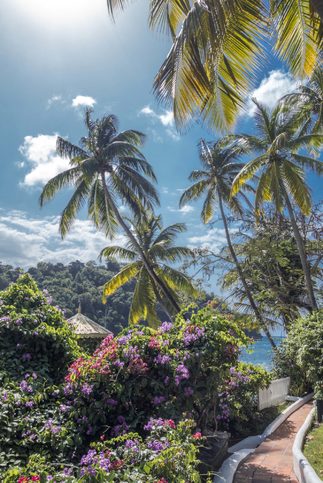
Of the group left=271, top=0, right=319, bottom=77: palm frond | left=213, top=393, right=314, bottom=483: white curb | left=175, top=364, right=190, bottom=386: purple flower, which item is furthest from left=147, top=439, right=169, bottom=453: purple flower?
left=271, top=0, right=319, bottom=77: palm frond

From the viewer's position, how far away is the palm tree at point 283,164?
15.1 metres

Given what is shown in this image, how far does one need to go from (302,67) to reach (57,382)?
6.12 metres

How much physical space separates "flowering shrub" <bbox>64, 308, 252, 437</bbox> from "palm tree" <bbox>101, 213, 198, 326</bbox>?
1231 cm

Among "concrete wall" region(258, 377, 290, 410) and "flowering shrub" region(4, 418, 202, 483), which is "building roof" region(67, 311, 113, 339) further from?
"flowering shrub" region(4, 418, 202, 483)

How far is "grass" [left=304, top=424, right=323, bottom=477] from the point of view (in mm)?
5316

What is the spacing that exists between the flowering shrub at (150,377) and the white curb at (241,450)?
770 mm

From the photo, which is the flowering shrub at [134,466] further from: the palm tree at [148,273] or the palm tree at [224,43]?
the palm tree at [148,273]

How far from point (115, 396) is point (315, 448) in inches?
137

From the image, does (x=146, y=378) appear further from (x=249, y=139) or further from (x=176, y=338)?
(x=249, y=139)

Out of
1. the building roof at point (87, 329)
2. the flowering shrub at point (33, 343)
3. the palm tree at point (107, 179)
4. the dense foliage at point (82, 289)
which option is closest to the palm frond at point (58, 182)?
the palm tree at point (107, 179)

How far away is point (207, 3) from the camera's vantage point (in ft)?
15.5

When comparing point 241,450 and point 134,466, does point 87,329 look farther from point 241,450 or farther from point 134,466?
point 134,466

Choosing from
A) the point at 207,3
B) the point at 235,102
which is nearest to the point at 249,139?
the point at 235,102

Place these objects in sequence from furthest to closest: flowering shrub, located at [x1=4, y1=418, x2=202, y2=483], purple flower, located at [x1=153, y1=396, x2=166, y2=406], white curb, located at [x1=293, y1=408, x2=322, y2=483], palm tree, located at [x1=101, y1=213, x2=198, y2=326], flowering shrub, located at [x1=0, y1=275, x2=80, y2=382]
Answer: palm tree, located at [x1=101, y1=213, x2=198, y2=326]
flowering shrub, located at [x1=0, y1=275, x2=80, y2=382]
purple flower, located at [x1=153, y1=396, x2=166, y2=406]
white curb, located at [x1=293, y1=408, x2=322, y2=483]
flowering shrub, located at [x1=4, y1=418, x2=202, y2=483]
